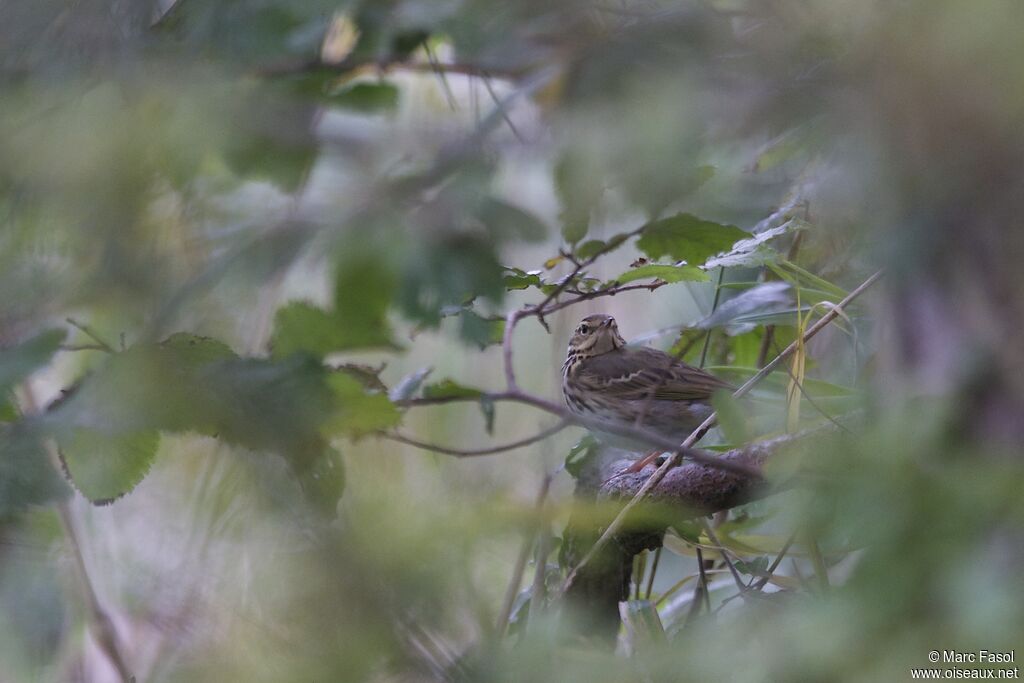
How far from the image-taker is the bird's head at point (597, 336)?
3.84 m

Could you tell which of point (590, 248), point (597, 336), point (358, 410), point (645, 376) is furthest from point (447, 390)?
point (597, 336)

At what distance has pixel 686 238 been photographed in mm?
1584

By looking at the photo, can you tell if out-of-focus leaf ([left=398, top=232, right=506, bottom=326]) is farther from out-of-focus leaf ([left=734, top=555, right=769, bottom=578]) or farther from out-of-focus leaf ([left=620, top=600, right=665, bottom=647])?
out-of-focus leaf ([left=734, top=555, right=769, bottom=578])

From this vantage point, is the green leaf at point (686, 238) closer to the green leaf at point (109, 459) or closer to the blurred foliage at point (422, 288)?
the blurred foliage at point (422, 288)

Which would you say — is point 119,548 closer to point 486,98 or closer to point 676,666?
point 486,98

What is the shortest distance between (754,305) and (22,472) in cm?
174

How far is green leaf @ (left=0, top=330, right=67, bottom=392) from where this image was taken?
120 centimetres

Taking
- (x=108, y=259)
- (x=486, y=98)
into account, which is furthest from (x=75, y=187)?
(x=486, y=98)

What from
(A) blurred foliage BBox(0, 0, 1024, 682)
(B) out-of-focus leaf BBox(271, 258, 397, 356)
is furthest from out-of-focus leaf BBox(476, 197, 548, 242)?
(B) out-of-focus leaf BBox(271, 258, 397, 356)

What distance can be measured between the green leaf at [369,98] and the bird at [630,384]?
4.47 ft

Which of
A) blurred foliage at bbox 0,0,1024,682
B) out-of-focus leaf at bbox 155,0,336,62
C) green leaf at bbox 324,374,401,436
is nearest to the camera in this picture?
blurred foliage at bbox 0,0,1024,682

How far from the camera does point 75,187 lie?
1011 millimetres

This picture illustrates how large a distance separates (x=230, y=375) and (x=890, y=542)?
69cm

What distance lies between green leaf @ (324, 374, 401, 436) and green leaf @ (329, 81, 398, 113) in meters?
0.57
